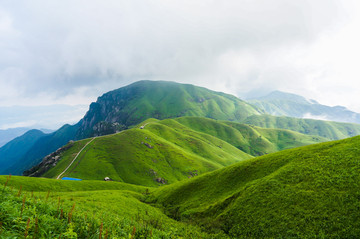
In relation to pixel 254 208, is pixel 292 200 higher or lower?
higher

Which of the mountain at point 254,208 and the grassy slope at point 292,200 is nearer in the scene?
the mountain at point 254,208

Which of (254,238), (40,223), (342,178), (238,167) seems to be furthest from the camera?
(238,167)

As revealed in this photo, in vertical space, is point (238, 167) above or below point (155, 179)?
above

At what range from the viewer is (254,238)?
91.3 feet

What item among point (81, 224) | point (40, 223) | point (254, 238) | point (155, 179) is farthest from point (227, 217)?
point (155, 179)

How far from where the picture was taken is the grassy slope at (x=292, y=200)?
24578mm

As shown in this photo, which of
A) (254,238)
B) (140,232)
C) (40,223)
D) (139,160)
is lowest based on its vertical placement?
(139,160)

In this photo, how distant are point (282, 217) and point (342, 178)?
13742mm

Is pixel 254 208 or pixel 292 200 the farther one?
pixel 254 208

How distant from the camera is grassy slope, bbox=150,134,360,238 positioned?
2458 cm

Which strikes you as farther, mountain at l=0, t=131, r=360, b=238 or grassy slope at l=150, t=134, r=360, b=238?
grassy slope at l=150, t=134, r=360, b=238

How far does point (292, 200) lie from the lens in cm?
3039

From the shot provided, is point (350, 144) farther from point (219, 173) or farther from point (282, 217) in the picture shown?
point (219, 173)

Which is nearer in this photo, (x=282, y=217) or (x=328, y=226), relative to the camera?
(x=328, y=226)
